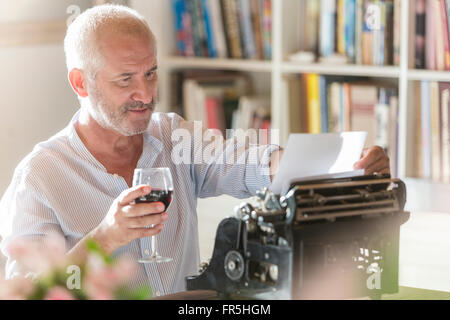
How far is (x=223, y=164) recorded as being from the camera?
2184 mm

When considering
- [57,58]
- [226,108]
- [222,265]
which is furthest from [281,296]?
[226,108]

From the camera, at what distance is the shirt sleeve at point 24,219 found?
178cm

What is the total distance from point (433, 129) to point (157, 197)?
1.89 metres

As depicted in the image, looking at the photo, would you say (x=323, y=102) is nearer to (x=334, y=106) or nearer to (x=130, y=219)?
(x=334, y=106)

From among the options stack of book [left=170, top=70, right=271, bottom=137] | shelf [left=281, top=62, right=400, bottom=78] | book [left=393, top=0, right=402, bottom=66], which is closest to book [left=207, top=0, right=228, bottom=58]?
stack of book [left=170, top=70, right=271, bottom=137]

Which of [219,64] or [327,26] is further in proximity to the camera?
[219,64]

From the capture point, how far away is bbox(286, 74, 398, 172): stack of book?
329 centimetres

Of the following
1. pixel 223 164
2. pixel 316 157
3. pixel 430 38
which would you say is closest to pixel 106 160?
pixel 223 164

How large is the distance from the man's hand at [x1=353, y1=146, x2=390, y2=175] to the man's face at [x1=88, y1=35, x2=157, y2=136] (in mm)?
580

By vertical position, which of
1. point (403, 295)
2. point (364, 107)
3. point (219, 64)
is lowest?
point (403, 295)

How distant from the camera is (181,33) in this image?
145 inches

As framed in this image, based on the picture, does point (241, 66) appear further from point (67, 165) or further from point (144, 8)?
point (67, 165)

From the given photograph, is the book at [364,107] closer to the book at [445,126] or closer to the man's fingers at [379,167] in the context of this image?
the book at [445,126]

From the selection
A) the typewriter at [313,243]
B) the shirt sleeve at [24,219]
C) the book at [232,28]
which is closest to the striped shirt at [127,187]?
the shirt sleeve at [24,219]
